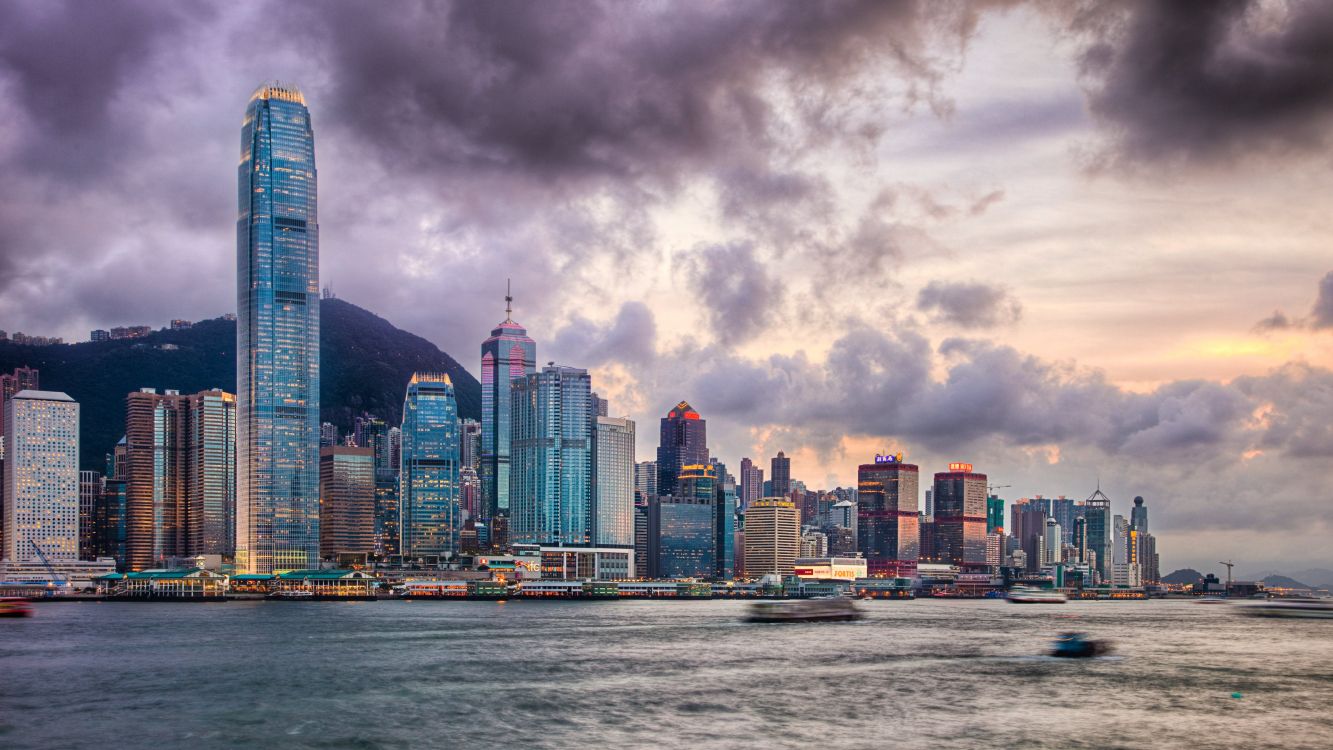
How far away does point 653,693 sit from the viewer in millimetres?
94312

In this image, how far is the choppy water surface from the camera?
75.9 meters

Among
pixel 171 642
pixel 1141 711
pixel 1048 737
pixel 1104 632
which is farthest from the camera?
pixel 1104 632

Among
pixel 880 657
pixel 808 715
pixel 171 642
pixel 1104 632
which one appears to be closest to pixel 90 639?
pixel 171 642

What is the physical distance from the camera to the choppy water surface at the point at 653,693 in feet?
249

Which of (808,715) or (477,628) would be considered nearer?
(808,715)

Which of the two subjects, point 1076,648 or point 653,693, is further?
point 1076,648

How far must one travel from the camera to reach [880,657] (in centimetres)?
12719

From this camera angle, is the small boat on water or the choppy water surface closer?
the choppy water surface

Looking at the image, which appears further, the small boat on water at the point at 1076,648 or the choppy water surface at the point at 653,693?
the small boat on water at the point at 1076,648

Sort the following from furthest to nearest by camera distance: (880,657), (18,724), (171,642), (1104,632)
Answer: (1104,632) → (171,642) → (880,657) → (18,724)

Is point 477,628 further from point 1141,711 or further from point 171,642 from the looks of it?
point 1141,711

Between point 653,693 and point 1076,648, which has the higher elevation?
point 653,693

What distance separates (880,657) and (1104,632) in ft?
234

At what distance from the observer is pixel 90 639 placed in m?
159
